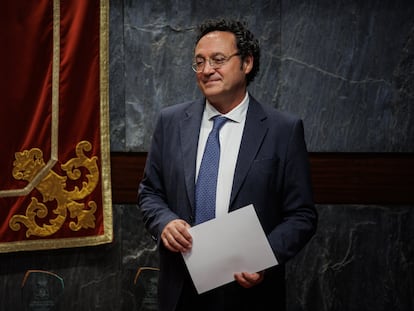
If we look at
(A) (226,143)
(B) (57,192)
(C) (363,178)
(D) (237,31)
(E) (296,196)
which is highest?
(D) (237,31)

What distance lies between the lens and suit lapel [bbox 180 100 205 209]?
1866 millimetres

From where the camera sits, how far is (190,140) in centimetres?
193

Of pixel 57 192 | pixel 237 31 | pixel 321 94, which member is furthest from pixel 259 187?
pixel 57 192

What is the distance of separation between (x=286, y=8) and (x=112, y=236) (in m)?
1.51

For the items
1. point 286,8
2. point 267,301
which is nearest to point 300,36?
point 286,8

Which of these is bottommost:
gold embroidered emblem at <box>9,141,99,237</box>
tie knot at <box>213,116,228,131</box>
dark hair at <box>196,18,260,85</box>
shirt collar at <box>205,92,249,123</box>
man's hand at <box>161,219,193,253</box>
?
gold embroidered emblem at <box>9,141,99,237</box>

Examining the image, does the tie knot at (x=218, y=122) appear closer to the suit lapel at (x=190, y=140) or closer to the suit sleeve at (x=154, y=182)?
the suit lapel at (x=190, y=140)

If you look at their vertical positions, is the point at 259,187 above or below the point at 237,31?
below

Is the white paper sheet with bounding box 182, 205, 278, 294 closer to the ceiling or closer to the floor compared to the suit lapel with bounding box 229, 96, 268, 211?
closer to the floor

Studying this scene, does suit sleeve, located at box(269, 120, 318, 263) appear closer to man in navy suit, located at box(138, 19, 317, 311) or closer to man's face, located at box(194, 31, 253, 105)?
man in navy suit, located at box(138, 19, 317, 311)

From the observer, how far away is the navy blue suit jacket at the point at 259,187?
6.09 feet

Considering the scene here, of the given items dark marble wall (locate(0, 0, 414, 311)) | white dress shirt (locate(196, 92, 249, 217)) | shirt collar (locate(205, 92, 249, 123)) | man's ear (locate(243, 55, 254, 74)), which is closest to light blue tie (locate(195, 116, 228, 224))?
white dress shirt (locate(196, 92, 249, 217))

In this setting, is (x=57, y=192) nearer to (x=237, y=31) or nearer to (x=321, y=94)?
(x=321, y=94)

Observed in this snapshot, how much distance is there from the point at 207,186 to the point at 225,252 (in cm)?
A: 23
